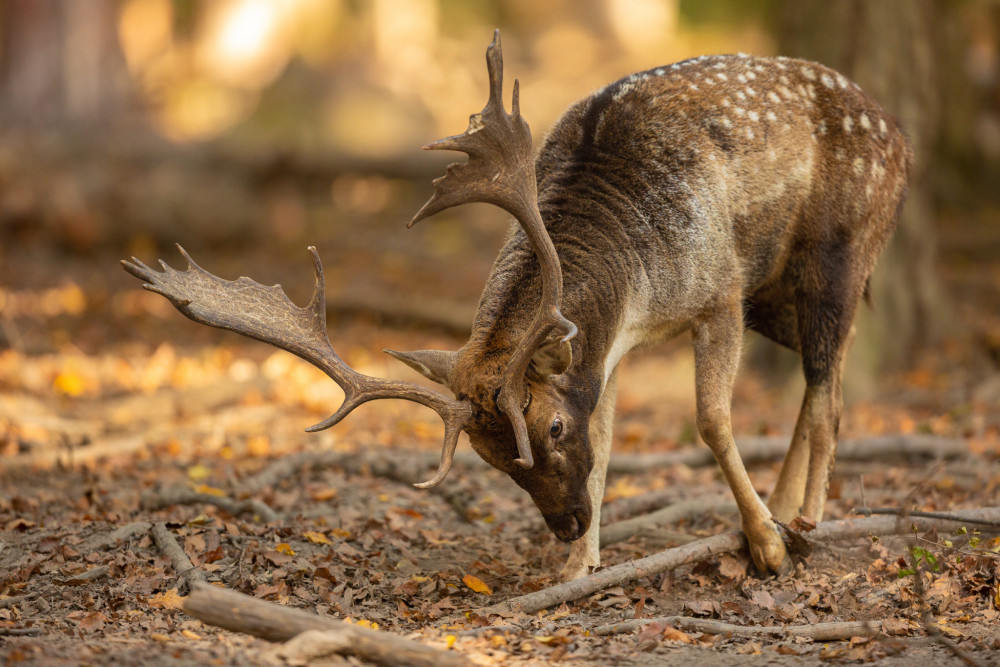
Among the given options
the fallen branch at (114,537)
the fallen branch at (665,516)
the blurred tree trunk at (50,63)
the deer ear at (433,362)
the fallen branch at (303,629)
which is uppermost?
the blurred tree trunk at (50,63)

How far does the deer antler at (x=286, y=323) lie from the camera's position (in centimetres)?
504

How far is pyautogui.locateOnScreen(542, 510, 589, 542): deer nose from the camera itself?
5.29 metres

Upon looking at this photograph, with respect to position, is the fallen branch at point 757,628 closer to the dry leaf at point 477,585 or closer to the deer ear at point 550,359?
the dry leaf at point 477,585

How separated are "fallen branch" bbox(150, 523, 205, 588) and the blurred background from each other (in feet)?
14.1

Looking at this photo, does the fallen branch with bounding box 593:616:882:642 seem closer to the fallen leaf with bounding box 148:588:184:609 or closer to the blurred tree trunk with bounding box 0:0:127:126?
the fallen leaf with bounding box 148:588:184:609

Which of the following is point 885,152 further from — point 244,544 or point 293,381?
point 293,381

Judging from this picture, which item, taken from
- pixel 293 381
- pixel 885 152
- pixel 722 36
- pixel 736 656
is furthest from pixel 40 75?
pixel 736 656

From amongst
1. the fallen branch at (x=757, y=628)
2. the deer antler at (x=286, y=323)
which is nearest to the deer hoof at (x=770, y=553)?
the fallen branch at (x=757, y=628)

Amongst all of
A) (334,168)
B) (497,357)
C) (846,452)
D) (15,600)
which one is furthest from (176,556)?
(334,168)

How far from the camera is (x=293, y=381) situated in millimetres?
10508

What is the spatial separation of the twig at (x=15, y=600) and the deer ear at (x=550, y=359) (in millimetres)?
2745

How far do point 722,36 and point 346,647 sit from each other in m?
22.0

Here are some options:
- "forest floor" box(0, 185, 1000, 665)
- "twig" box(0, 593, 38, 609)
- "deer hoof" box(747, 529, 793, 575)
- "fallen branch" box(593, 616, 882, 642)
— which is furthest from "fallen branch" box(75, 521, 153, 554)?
"deer hoof" box(747, 529, 793, 575)

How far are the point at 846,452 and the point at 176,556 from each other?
16.6 ft
